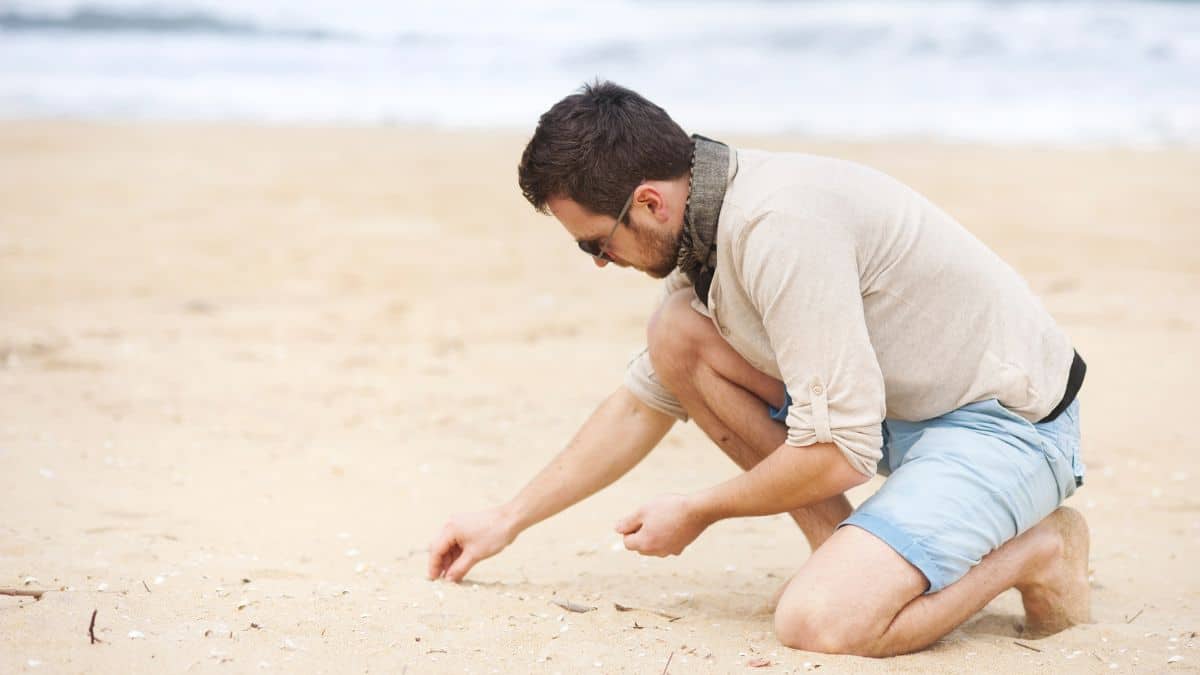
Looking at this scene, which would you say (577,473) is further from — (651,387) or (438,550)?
(438,550)

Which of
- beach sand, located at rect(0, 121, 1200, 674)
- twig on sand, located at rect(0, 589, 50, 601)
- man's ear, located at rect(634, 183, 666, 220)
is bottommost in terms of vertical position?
beach sand, located at rect(0, 121, 1200, 674)

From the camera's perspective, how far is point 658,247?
275cm

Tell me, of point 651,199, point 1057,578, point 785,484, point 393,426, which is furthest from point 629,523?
point 393,426

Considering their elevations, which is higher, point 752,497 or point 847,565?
point 752,497

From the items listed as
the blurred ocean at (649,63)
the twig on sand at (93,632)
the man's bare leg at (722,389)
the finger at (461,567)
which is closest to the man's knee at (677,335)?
the man's bare leg at (722,389)

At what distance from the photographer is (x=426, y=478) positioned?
4.25 m

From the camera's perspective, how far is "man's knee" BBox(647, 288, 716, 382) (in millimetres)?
3029

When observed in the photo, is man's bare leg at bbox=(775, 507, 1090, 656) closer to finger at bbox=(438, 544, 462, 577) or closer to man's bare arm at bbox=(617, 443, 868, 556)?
man's bare arm at bbox=(617, 443, 868, 556)

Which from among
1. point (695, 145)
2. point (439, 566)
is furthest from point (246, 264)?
point (695, 145)

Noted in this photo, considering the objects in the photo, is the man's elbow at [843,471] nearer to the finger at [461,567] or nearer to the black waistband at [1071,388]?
the black waistband at [1071,388]

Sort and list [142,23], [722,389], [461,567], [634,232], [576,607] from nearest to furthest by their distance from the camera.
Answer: [634,232], [576,607], [722,389], [461,567], [142,23]

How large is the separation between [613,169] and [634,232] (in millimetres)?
161

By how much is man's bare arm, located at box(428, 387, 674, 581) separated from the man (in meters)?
0.40

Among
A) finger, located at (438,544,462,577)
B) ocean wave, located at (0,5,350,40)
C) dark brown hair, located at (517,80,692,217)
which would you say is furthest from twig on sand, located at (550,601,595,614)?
ocean wave, located at (0,5,350,40)
